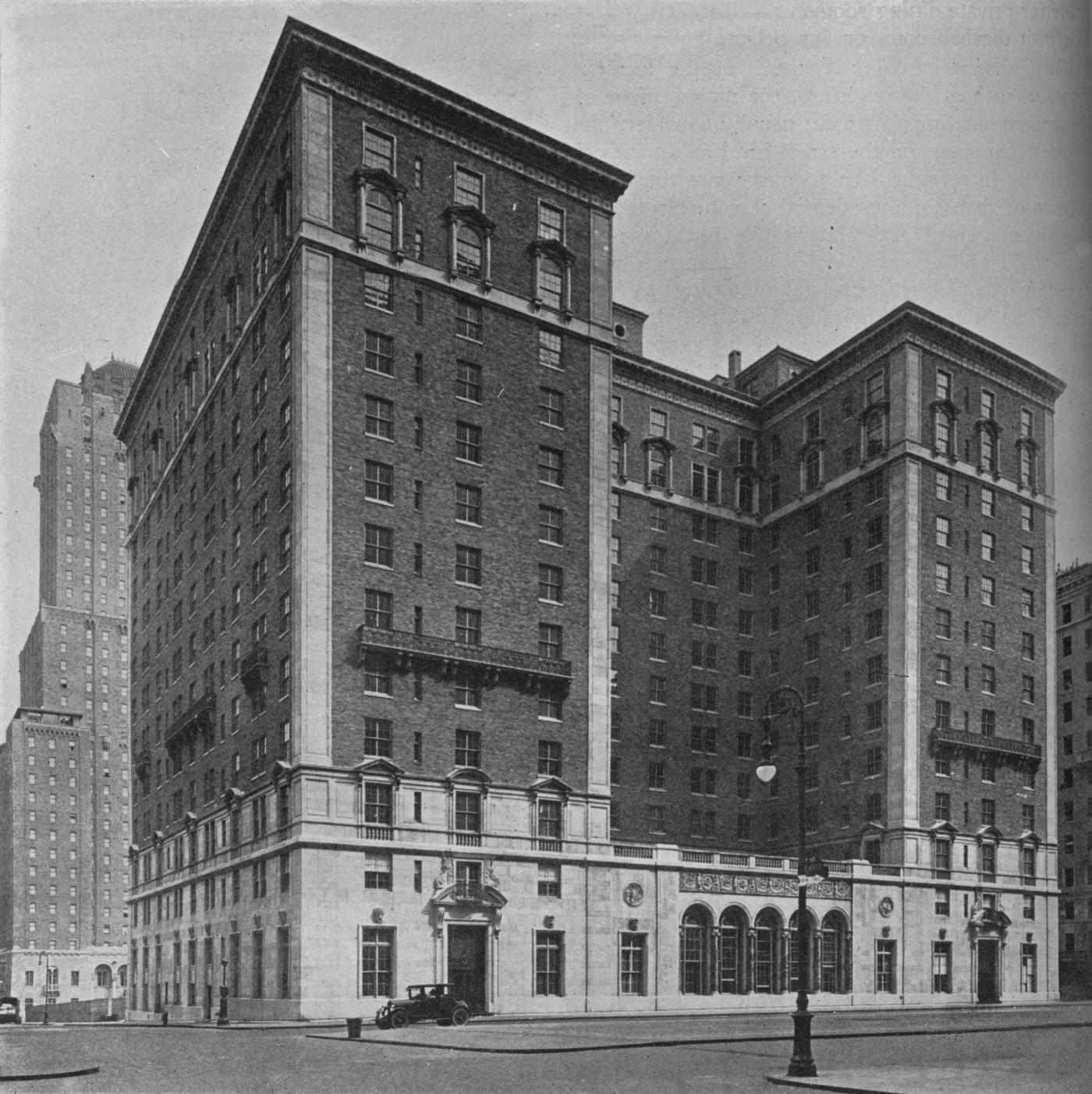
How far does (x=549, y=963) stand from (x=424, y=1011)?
49.1ft

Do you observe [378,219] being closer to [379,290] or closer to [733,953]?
[379,290]

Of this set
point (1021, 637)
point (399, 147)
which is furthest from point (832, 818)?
point (399, 147)

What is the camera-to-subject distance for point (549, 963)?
64.7 meters

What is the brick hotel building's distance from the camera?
2466 inches

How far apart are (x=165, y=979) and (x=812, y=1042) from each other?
161ft

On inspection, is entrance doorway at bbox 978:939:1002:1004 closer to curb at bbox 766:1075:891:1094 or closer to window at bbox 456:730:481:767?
window at bbox 456:730:481:767

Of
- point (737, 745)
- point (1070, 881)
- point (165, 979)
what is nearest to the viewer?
point (165, 979)

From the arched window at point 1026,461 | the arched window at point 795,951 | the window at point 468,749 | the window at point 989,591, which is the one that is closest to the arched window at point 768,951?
the arched window at point 795,951

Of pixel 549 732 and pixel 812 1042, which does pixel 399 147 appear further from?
pixel 812 1042

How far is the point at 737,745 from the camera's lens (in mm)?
86000

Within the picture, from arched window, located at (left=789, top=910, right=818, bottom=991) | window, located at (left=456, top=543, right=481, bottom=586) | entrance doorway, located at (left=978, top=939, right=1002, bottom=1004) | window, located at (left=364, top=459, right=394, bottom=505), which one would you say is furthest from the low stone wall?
entrance doorway, located at (left=978, top=939, right=1002, bottom=1004)

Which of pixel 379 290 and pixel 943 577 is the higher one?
pixel 379 290

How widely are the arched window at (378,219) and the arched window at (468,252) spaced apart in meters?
3.56

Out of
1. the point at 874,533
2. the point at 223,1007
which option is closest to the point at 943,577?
the point at 874,533
